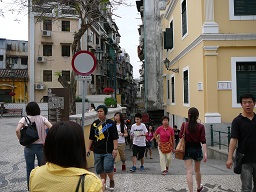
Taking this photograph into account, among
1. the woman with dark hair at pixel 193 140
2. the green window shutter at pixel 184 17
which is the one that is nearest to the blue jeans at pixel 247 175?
the woman with dark hair at pixel 193 140

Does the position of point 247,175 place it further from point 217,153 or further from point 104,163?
point 217,153

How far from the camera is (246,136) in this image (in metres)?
4.41

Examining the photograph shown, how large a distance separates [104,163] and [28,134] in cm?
149

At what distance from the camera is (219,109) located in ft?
38.3

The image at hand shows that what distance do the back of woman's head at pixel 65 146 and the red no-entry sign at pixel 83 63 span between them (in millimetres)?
4397

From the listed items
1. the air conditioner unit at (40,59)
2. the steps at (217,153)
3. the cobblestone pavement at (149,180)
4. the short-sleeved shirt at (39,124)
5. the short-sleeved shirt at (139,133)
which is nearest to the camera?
the short-sleeved shirt at (39,124)

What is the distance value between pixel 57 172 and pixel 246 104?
10.8ft

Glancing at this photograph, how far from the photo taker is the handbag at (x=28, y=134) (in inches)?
204

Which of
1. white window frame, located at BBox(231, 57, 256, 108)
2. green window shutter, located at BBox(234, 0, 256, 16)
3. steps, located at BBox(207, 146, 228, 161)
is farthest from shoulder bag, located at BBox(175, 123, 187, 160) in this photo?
green window shutter, located at BBox(234, 0, 256, 16)

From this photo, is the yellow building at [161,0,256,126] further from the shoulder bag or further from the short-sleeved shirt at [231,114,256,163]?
the short-sleeved shirt at [231,114,256,163]

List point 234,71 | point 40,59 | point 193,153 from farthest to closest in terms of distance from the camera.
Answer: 1. point 40,59
2. point 234,71
3. point 193,153

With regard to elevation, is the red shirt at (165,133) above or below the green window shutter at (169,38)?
below

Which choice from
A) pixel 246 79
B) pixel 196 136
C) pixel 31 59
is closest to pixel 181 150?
pixel 196 136

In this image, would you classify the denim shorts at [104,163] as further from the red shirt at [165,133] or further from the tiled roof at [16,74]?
the tiled roof at [16,74]
